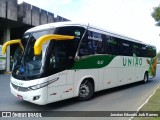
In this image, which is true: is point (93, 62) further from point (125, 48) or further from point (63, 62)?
point (125, 48)

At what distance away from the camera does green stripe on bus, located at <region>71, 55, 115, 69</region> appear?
8289 mm

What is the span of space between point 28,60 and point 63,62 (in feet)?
4.02

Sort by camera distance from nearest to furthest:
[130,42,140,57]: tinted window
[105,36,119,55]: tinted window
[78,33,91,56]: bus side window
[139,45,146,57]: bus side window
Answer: [78,33,91,56]: bus side window → [105,36,119,55]: tinted window → [130,42,140,57]: tinted window → [139,45,146,57]: bus side window

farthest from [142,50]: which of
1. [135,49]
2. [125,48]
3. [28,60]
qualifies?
[28,60]

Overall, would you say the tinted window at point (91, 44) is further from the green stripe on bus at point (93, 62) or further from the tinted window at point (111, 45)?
the tinted window at point (111, 45)

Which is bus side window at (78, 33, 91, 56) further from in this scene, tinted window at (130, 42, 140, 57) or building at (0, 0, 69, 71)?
building at (0, 0, 69, 71)

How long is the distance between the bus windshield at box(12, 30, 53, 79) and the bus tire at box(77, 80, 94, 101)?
226 cm

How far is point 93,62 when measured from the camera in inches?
357

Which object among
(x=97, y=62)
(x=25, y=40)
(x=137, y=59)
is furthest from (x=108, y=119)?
(x=137, y=59)

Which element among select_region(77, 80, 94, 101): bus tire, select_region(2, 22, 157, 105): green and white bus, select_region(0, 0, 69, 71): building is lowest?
select_region(77, 80, 94, 101): bus tire

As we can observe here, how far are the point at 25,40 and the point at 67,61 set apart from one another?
1828 mm

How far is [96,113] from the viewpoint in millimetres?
6891

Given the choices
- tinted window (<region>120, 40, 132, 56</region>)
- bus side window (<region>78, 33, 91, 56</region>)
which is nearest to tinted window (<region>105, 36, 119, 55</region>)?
tinted window (<region>120, 40, 132, 56</region>)

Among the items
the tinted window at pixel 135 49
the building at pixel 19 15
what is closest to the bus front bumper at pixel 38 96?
the tinted window at pixel 135 49
